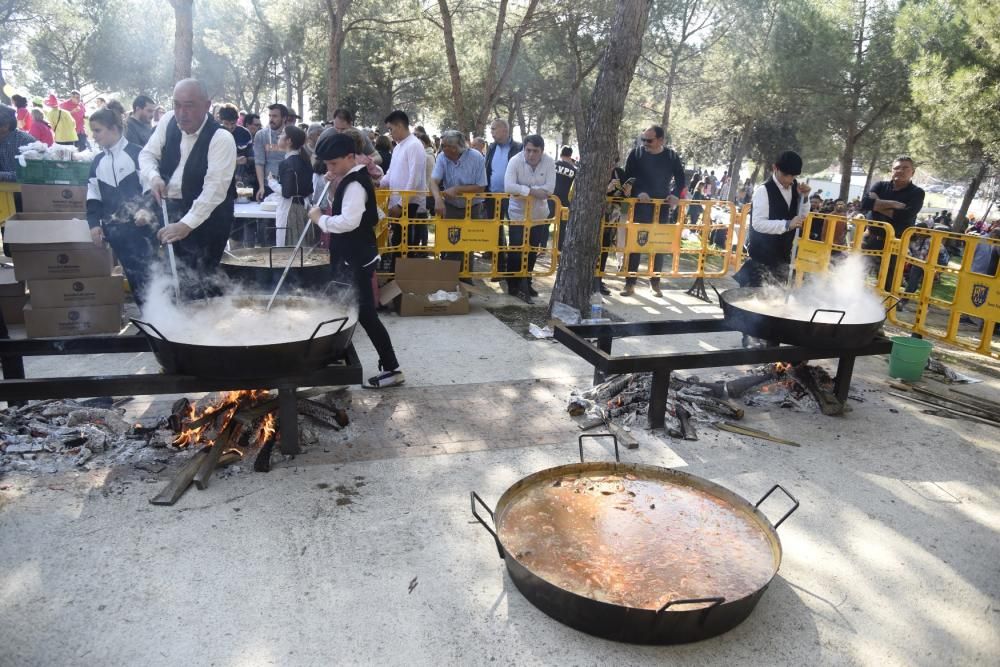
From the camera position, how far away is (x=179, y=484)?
3.61 meters

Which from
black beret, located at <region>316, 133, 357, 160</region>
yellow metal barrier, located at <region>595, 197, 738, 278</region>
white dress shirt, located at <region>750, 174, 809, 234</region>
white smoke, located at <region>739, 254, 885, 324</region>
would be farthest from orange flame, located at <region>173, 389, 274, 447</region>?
yellow metal barrier, located at <region>595, 197, 738, 278</region>

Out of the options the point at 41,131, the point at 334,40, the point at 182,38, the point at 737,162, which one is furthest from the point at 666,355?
the point at 737,162

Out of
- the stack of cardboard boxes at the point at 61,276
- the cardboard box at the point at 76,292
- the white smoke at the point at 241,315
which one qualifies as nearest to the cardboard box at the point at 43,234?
the stack of cardboard boxes at the point at 61,276

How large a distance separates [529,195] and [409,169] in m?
1.59

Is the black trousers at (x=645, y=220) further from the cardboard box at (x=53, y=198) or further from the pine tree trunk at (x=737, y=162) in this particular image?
the pine tree trunk at (x=737, y=162)

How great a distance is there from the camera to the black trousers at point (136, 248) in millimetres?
5727

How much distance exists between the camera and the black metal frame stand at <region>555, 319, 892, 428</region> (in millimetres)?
4512

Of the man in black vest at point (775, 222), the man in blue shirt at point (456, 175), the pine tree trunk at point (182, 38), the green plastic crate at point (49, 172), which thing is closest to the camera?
the man in black vest at point (775, 222)

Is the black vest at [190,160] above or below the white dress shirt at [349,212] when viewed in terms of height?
above

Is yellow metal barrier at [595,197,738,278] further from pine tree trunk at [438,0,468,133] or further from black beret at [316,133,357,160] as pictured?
pine tree trunk at [438,0,468,133]

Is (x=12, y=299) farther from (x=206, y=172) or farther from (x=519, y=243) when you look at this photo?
(x=519, y=243)

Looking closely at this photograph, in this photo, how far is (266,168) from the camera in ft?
35.2

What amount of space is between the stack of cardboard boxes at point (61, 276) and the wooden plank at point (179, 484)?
10.6 ft

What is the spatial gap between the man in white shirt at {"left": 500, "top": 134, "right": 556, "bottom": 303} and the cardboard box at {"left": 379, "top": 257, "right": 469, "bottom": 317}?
1314 mm
